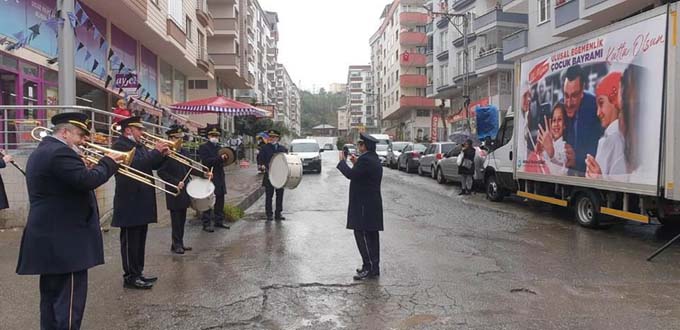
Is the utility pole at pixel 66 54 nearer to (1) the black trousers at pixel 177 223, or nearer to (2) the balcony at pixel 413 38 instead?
(1) the black trousers at pixel 177 223

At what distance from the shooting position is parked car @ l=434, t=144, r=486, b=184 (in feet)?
52.3

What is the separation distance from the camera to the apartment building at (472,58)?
33.1 m

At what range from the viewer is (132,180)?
6074 mm

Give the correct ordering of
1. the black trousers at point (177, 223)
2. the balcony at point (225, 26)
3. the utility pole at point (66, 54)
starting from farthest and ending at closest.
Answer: the balcony at point (225, 26) < the utility pole at point (66, 54) < the black trousers at point (177, 223)

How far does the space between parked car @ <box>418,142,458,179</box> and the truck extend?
9367 millimetres

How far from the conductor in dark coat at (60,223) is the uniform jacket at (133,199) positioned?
179 centimetres

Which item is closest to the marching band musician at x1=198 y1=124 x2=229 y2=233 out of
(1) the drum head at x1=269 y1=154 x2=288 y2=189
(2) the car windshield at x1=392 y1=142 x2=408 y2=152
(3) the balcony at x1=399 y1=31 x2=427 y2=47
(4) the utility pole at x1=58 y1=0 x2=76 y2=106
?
(1) the drum head at x1=269 y1=154 x2=288 y2=189

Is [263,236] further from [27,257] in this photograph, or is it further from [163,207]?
[27,257]

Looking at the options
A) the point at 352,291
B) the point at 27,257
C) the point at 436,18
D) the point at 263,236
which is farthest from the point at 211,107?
the point at 436,18

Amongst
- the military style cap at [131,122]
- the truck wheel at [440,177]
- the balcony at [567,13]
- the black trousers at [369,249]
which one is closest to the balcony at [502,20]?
the balcony at [567,13]

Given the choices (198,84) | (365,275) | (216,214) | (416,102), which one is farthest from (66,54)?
(416,102)

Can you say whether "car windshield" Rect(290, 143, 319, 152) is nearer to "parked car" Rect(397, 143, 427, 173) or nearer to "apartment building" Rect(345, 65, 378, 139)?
"parked car" Rect(397, 143, 427, 173)

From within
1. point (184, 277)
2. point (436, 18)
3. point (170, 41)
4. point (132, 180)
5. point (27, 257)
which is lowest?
point (184, 277)

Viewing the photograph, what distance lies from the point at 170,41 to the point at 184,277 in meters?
17.5
